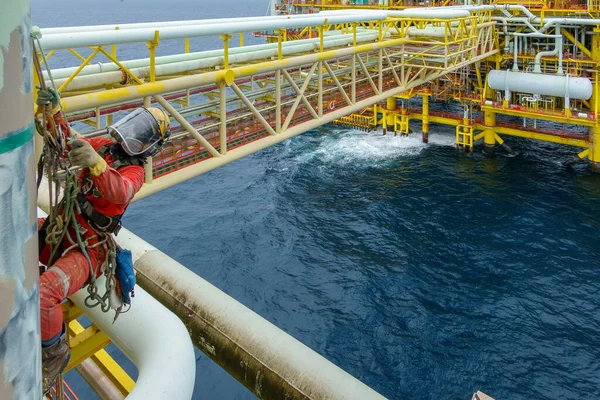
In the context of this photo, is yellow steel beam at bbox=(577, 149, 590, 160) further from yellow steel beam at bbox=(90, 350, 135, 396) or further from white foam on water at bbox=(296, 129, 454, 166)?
yellow steel beam at bbox=(90, 350, 135, 396)

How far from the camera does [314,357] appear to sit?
6.79 m

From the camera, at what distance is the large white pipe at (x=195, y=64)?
1152 centimetres

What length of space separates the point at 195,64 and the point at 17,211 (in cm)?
1258

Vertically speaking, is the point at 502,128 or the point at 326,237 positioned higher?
the point at 502,128

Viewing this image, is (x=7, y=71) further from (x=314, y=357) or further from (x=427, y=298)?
(x=427, y=298)

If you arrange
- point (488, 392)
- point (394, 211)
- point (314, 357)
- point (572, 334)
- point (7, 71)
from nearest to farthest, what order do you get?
point (7, 71), point (314, 357), point (488, 392), point (572, 334), point (394, 211)

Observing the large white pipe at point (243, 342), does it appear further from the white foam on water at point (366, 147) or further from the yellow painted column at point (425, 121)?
the yellow painted column at point (425, 121)

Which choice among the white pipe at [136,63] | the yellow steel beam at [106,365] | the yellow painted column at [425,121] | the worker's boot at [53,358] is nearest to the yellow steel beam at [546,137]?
the yellow painted column at [425,121]

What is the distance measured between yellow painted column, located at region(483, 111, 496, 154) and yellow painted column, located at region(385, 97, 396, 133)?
22.4 feet

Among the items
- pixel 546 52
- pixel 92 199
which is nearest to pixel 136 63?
pixel 92 199

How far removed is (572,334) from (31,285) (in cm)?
1913

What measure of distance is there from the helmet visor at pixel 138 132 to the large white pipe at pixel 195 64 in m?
6.70

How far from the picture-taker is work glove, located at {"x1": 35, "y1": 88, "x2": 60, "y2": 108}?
385cm

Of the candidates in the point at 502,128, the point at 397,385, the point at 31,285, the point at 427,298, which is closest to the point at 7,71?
the point at 31,285
